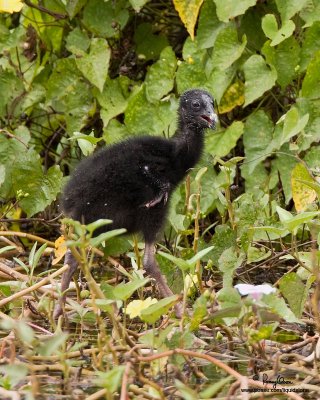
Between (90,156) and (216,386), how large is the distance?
2.27 meters

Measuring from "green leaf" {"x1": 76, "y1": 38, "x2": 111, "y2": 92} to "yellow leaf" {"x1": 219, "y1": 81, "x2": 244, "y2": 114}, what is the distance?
82 centimetres

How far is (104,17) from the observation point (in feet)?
24.4

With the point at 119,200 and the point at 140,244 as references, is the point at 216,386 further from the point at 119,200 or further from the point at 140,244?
the point at 140,244

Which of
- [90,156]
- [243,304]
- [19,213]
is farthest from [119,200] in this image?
[19,213]

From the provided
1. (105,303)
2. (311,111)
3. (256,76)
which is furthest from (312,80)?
(105,303)

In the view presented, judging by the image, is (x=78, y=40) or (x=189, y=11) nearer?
(x=189, y=11)

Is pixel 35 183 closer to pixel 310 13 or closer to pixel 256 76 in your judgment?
pixel 256 76

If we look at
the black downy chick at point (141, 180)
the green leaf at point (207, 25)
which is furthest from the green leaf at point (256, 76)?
the black downy chick at point (141, 180)

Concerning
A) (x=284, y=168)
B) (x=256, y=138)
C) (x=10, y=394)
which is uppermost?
(x=10, y=394)

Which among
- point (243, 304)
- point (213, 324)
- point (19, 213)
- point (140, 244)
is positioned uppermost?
point (243, 304)

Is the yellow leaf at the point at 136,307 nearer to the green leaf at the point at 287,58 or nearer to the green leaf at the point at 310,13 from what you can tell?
the green leaf at the point at 287,58

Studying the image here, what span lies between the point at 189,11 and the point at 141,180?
1.78 meters

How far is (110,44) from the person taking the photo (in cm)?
778

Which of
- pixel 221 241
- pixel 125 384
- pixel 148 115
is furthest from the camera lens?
pixel 148 115
